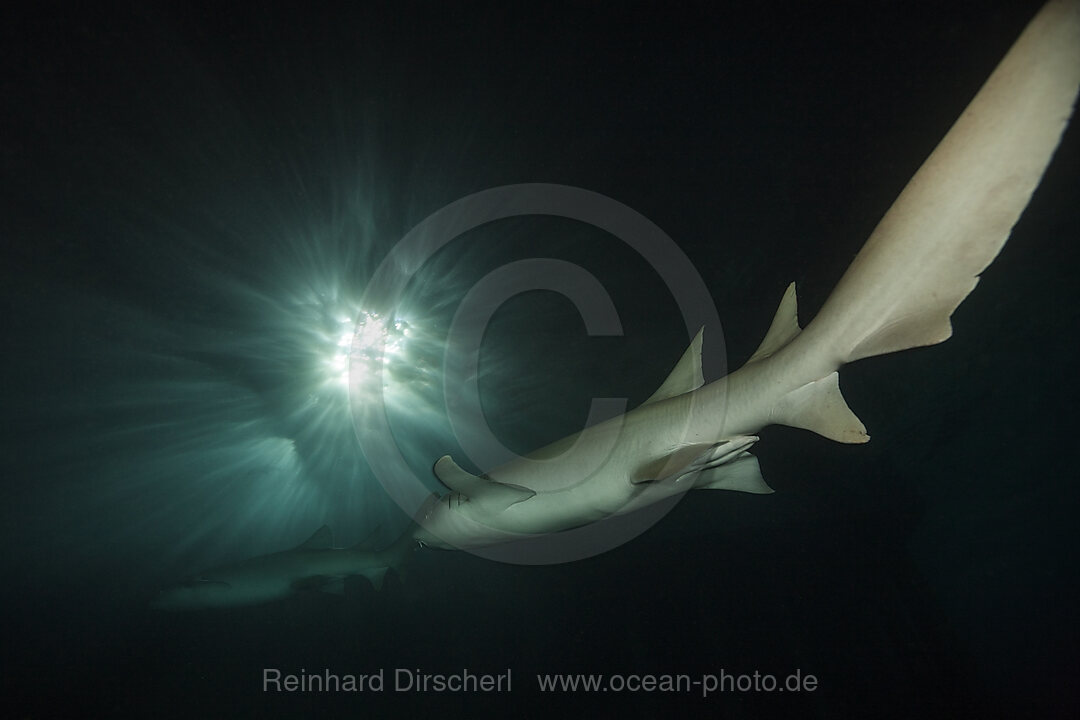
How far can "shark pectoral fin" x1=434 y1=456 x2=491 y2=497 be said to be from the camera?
10.7ft

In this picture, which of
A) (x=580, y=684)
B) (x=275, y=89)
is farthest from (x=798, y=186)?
(x=580, y=684)

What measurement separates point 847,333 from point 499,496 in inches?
91.9

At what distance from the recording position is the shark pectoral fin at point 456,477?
3.27 meters

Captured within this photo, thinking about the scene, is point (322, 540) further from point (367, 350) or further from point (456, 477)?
point (456, 477)

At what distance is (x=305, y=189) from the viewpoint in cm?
490

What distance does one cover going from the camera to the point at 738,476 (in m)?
2.95

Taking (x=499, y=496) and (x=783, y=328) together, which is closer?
(x=783, y=328)

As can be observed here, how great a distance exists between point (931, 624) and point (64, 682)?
61.0ft

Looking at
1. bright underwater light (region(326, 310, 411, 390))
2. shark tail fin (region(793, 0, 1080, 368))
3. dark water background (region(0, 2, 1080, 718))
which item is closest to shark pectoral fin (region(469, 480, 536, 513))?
shark tail fin (region(793, 0, 1080, 368))

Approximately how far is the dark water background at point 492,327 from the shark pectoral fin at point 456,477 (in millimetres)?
3045

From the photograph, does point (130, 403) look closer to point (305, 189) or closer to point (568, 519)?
point (305, 189)

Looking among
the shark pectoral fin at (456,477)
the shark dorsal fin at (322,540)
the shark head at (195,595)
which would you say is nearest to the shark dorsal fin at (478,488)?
the shark pectoral fin at (456,477)

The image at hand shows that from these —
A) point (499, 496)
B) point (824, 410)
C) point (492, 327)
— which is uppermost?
point (492, 327)
